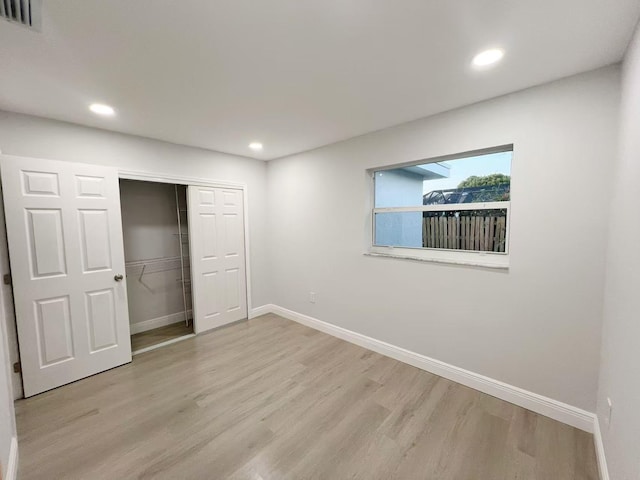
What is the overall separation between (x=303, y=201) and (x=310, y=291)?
124 centimetres

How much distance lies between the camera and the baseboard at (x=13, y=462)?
144 centimetres

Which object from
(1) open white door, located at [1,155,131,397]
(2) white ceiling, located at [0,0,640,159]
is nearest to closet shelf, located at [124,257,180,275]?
(1) open white door, located at [1,155,131,397]

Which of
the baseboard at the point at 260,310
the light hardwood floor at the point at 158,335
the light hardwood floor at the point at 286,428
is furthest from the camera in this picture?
the baseboard at the point at 260,310

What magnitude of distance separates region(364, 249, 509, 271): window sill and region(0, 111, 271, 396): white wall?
2.13m

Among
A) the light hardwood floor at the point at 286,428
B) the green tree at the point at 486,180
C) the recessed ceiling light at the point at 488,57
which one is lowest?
the light hardwood floor at the point at 286,428

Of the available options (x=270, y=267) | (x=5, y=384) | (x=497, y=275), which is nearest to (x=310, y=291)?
(x=270, y=267)

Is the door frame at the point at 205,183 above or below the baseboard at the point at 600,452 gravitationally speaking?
above

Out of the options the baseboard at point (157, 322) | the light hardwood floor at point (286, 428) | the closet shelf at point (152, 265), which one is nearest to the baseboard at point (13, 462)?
the light hardwood floor at point (286, 428)

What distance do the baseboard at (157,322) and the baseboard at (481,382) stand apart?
220 cm

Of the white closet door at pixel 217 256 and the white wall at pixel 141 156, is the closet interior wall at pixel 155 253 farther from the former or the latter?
the white wall at pixel 141 156

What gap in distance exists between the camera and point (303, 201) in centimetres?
361

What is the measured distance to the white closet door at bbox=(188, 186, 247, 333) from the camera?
339 cm

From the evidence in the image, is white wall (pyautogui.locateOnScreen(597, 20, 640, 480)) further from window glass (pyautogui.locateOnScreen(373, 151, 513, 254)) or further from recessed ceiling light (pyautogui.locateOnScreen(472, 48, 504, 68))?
window glass (pyautogui.locateOnScreen(373, 151, 513, 254))

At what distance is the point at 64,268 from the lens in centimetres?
239
